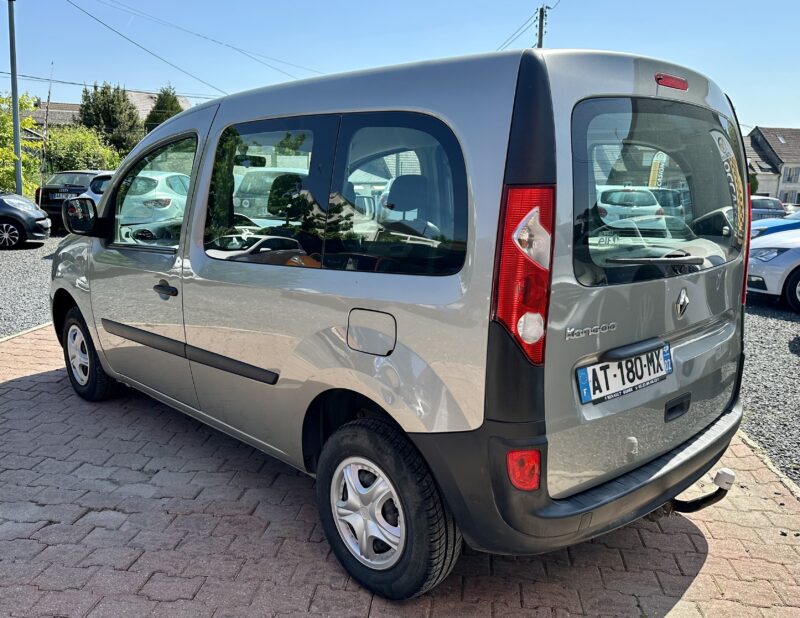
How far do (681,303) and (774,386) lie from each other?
141 inches

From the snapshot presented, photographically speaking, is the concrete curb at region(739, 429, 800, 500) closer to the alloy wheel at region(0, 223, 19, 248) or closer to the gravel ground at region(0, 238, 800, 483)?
the gravel ground at region(0, 238, 800, 483)

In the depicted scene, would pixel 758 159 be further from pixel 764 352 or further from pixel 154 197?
pixel 154 197

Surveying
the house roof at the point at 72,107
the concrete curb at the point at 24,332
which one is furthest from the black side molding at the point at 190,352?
the house roof at the point at 72,107

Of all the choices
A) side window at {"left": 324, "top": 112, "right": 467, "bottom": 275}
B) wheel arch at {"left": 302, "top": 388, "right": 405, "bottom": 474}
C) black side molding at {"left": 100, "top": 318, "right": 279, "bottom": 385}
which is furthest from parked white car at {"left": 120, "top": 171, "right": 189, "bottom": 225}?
wheel arch at {"left": 302, "top": 388, "right": 405, "bottom": 474}

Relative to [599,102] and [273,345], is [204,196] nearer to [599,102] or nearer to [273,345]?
[273,345]

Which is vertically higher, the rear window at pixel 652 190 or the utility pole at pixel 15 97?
the utility pole at pixel 15 97

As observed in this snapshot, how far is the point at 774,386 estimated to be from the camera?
215 inches

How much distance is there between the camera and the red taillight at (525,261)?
2072 mm

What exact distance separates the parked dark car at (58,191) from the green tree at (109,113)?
2918 centimetres

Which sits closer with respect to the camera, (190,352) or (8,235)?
(190,352)

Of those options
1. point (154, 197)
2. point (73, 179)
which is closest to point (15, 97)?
point (73, 179)

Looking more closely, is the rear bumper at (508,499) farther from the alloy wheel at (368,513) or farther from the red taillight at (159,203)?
the red taillight at (159,203)

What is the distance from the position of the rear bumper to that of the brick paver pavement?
0.50 meters

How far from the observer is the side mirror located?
4090mm
